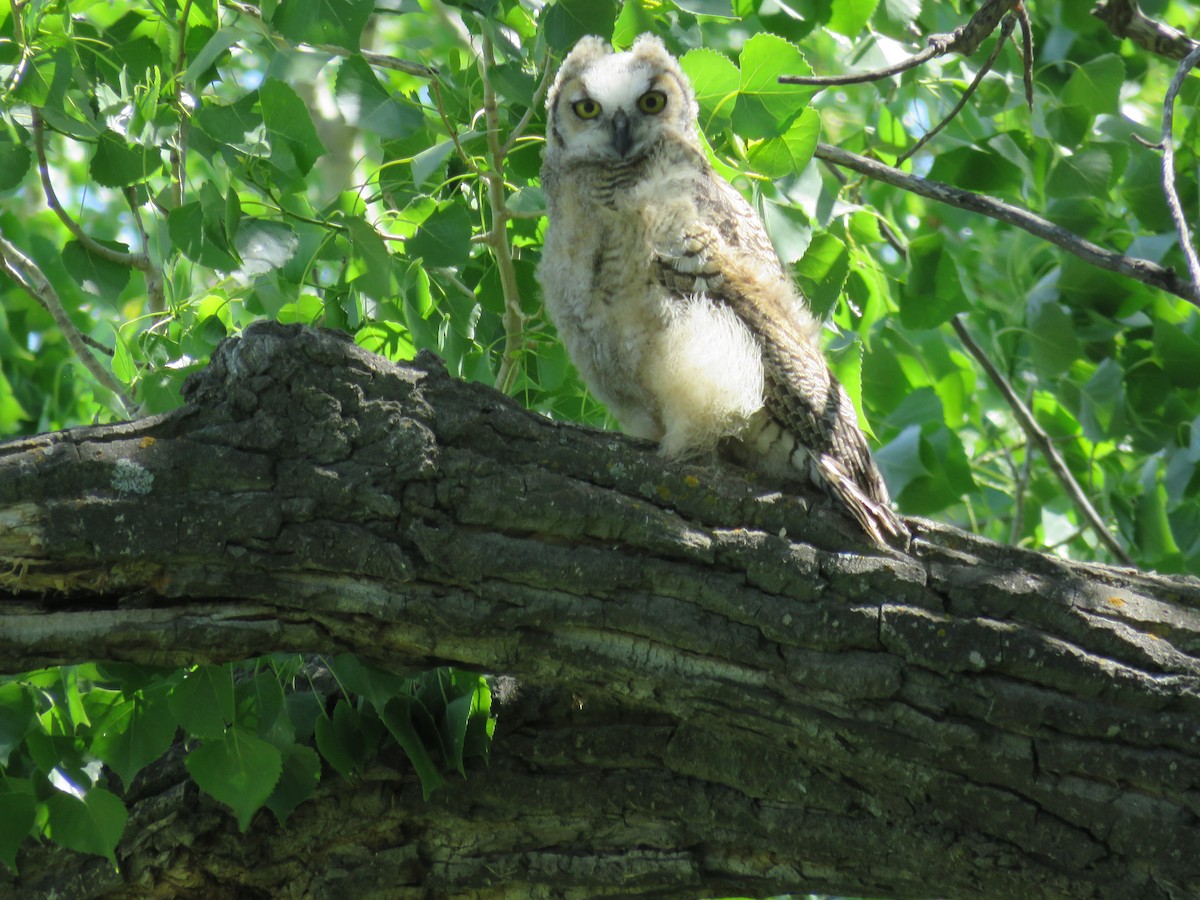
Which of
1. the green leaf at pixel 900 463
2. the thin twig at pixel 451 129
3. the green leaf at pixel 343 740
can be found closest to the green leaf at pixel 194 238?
the thin twig at pixel 451 129

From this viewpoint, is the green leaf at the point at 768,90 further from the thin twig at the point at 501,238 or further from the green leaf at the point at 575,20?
the thin twig at the point at 501,238

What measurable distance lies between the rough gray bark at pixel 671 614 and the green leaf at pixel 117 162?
1.04 metres

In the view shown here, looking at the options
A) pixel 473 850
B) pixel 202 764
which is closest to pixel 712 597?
pixel 473 850

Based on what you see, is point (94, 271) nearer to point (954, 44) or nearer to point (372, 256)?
point (372, 256)

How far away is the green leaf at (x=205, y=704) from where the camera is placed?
2.29 m

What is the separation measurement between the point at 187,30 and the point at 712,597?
7.36ft

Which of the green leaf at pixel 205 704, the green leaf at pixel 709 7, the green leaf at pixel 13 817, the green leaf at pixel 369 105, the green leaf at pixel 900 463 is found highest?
the green leaf at pixel 709 7

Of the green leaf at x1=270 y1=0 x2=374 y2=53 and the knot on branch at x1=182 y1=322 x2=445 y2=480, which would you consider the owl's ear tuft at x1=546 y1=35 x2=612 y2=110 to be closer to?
the green leaf at x1=270 y1=0 x2=374 y2=53

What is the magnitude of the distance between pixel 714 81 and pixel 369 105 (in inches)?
36.6

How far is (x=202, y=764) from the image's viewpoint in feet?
7.64

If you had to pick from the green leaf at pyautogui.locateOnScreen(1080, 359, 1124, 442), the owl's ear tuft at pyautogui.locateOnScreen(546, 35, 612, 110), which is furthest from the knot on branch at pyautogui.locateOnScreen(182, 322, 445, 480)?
the green leaf at pyautogui.locateOnScreen(1080, 359, 1124, 442)

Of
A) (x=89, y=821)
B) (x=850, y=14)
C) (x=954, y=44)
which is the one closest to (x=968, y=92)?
(x=954, y=44)

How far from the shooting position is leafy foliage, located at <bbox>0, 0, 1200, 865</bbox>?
8.21ft

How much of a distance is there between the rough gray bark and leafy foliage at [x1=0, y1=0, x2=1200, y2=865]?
278 millimetres
